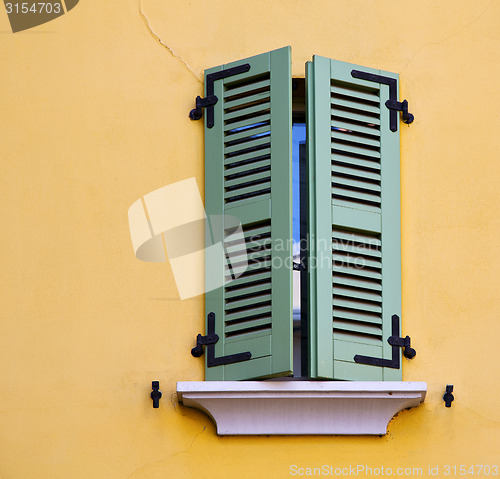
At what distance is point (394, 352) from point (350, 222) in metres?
0.58

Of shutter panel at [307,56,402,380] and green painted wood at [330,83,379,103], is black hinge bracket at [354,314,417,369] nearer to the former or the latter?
shutter panel at [307,56,402,380]

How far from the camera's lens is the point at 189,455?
5578 mm

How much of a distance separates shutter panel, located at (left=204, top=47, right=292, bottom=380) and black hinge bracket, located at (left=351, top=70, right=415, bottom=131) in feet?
1.21

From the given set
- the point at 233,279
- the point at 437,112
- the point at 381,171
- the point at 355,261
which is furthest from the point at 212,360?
the point at 437,112

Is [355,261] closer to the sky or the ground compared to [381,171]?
closer to the ground

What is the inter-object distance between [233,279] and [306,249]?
357 millimetres

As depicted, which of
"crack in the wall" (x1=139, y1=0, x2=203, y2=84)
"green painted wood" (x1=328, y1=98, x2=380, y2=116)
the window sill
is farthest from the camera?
"crack in the wall" (x1=139, y1=0, x2=203, y2=84)

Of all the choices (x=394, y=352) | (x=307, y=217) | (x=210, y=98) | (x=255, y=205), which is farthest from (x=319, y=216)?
(x=210, y=98)

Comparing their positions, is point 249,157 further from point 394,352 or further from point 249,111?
point 394,352

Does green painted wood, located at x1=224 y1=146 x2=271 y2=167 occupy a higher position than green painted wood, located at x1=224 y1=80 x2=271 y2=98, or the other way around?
green painted wood, located at x1=224 y1=80 x2=271 y2=98

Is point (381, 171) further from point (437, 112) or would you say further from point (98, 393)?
point (98, 393)

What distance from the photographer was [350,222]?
5758mm

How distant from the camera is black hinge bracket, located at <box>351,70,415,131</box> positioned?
19.6ft

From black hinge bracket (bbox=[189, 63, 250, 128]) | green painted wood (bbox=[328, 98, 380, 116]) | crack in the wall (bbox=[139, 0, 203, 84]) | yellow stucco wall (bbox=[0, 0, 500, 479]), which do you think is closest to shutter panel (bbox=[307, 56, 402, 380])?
green painted wood (bbox=[328, 98, 380, 116])
